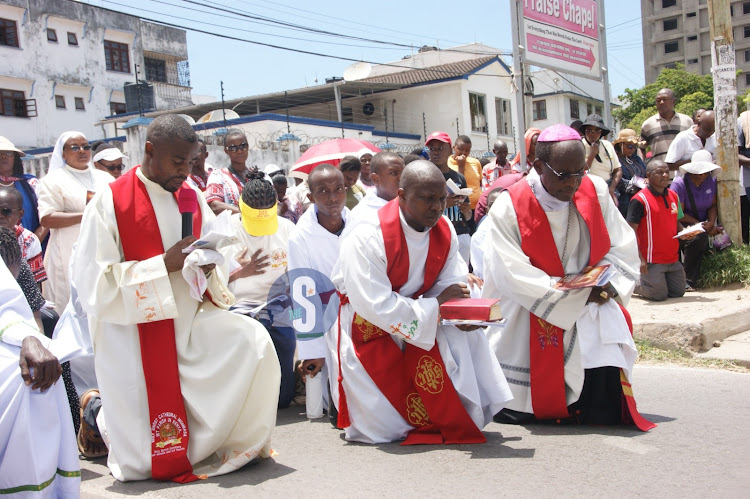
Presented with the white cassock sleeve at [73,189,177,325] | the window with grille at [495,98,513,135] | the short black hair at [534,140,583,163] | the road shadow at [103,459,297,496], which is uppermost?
the window with grille at [495,98,513,135]

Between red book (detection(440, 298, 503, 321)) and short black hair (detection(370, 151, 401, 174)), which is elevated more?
short black hair (detection(370, 151, 401, 174))

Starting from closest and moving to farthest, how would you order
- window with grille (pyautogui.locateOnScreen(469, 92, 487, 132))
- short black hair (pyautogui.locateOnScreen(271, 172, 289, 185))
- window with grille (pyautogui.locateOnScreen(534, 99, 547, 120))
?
short black hair (pyautogui.locateOnScreen(271, 172, 289, 185)), window with grille (pyautogui.locateOnScreen(469, 92, 487, 132)), window with grille (pyautogui.locateOnScreen(534, 99, 547, 120))

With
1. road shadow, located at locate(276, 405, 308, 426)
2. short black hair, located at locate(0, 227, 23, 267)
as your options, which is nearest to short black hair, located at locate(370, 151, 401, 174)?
road shadow, located at locate(276, 405, 308, 426)

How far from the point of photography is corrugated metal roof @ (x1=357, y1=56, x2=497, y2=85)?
32906mm

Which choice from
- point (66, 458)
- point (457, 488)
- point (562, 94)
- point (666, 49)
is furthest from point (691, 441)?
point (666, 49)

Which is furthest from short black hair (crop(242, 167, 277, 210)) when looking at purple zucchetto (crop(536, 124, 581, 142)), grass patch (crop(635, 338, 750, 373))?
grass patch (crop(635, 338, 750, 373))

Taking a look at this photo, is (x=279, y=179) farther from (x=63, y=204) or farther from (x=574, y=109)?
(x=574, y=109)

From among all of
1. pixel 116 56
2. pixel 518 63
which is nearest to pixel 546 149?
pixel 518 63

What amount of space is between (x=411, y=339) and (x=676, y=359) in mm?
3521

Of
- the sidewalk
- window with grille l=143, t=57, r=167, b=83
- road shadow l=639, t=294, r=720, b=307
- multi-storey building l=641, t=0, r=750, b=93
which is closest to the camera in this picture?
the sidewalk

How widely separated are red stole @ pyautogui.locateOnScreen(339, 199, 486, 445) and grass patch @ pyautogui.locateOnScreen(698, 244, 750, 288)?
18.2 ft

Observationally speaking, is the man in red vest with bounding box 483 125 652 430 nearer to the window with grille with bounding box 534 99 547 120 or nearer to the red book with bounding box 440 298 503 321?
the red book with bounding box 440 298 503 321

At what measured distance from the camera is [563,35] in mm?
12594

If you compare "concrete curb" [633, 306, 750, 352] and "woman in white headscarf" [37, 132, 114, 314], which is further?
"concrete curb" [633, 306, 750, 352]
